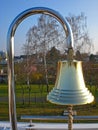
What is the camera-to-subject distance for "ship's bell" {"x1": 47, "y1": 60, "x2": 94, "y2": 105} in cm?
89

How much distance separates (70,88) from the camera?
0.92 meters

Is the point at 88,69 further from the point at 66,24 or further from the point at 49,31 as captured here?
the point at 66,24

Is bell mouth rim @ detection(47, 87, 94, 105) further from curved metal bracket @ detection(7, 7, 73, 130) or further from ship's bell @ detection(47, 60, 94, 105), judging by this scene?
curved metal bracket @ detection(7, 7, 73, 130)

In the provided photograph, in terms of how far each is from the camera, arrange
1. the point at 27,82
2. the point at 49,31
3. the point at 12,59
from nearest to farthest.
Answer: the point at 12,59
the point at 49,31
the point at 27,82

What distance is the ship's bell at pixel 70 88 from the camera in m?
0.89

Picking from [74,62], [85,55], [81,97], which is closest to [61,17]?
[74,62]

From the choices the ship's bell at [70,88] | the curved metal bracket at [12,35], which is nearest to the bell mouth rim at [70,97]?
the ship's bell at [70,88]

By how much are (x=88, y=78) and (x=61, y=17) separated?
8376 mm

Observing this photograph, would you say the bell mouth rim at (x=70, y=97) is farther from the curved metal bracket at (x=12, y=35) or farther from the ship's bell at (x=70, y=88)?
the curved metal bracket at (x=12, y=35)

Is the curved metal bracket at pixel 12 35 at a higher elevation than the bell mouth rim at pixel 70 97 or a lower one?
higher

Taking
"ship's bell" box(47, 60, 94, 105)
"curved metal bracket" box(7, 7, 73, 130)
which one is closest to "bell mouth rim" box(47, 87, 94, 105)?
"ship's bell" box(47, 60, 94, 105)

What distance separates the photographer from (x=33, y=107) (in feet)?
28.3

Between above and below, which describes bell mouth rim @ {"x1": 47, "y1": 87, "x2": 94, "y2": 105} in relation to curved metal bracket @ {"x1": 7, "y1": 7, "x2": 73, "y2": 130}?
below

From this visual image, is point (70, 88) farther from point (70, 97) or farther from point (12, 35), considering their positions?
point (12, 35)
